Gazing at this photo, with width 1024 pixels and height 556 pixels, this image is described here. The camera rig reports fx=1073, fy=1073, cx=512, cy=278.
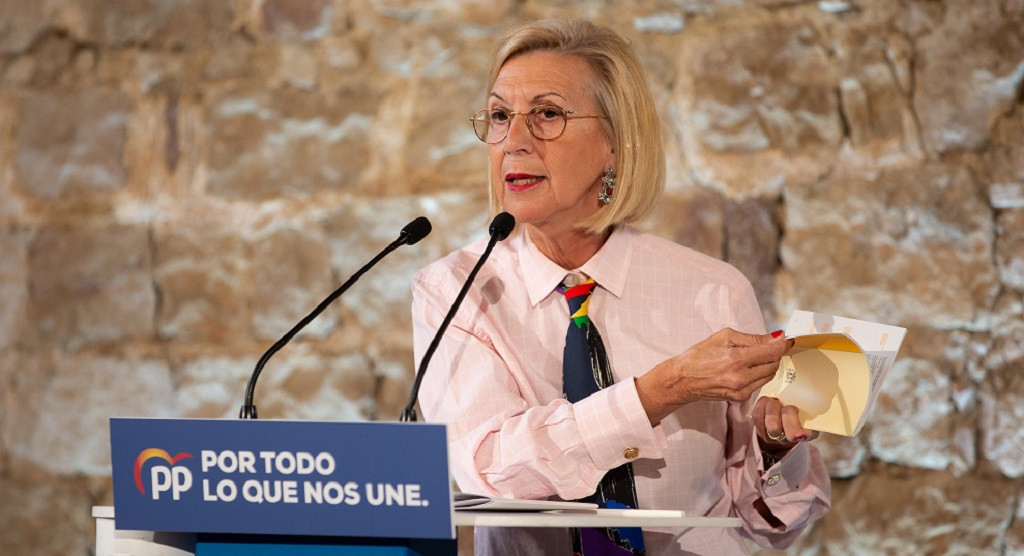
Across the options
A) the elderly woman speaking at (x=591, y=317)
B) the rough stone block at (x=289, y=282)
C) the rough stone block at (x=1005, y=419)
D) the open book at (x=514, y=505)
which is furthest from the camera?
the rough stone block at (x=289, y=282)

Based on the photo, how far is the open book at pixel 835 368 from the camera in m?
1.67

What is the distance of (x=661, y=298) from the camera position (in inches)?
83.3

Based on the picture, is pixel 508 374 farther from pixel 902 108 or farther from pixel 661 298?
pixel 902 108

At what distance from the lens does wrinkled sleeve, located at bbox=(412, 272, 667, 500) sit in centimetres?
172

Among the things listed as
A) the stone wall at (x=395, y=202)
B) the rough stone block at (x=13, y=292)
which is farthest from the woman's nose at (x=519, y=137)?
the rough stone block at (x=13, y=292)

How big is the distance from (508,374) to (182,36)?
5.89ft

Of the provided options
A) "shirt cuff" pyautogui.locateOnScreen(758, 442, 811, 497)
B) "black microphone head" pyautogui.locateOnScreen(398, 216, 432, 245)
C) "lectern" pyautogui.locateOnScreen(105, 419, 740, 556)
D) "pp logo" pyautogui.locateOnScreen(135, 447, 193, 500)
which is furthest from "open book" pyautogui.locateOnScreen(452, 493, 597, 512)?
"shirt cuff" pyautogui.locateOnScreen(758, 442, 811, 497)

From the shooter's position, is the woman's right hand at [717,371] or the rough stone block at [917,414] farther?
the rough stone block at [917,414]

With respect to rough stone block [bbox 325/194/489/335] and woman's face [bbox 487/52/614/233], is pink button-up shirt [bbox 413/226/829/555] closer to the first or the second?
woman's face [bbox 487/52/614/233]

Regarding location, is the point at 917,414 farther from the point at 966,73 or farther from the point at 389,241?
the point at 389,241

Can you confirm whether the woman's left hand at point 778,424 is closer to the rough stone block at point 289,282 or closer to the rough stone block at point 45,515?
the rough stone block at point 289,282

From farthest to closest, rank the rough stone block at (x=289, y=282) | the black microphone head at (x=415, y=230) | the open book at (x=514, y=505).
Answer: the rough stone block at (x=289, y=282) → the black microphone head at (x=415, y=230) → the open book at (x=514, y=505)

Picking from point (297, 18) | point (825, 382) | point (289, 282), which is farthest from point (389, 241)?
point (825, 382)

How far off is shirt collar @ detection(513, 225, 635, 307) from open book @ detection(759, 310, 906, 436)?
39 centimetres
